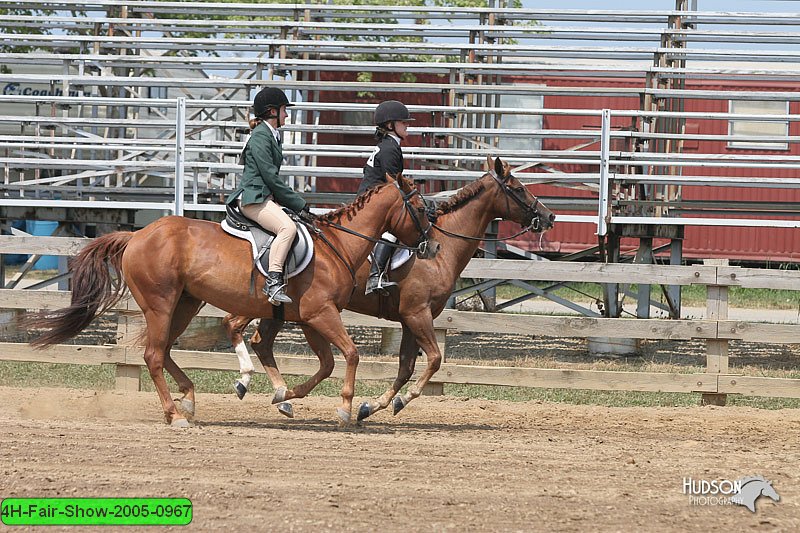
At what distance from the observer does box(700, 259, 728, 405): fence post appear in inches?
425

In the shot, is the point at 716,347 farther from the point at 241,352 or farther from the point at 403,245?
the point at 241,352

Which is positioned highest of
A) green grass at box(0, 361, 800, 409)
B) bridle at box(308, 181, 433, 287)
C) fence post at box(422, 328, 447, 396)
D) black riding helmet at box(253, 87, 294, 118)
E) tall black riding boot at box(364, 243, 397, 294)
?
black riding helmet at box(253, 87, 294, 118)

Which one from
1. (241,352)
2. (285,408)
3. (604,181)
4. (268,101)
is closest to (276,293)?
(285,408)

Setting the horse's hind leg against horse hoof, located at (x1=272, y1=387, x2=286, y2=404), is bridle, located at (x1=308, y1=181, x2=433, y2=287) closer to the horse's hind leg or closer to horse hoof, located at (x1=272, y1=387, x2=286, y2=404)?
horse hoof, located at (x1=272, y1=387, x2=286, y2=404)

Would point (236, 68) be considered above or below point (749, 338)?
above

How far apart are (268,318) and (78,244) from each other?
325cm

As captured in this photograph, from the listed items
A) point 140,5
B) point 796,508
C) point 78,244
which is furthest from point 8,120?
point 796,508

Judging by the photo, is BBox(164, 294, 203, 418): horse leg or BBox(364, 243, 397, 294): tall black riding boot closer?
BBox(164, 294, 203, 418): horse leg

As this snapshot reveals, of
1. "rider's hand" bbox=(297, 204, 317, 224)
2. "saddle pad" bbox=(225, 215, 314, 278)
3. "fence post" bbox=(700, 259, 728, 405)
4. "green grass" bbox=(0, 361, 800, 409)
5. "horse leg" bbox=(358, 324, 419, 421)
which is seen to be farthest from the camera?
"green grass" bbox=(0, 361, 800, 409)

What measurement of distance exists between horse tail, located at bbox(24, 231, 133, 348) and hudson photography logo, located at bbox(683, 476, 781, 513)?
4889 mm

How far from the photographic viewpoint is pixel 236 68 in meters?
17.0

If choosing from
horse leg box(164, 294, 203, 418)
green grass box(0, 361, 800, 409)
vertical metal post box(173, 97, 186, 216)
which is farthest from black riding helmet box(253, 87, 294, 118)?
vertical metal post box(173, 97, 186, 216)

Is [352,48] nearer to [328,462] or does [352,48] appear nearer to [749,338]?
[749,338]

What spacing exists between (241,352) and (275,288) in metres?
1.22
